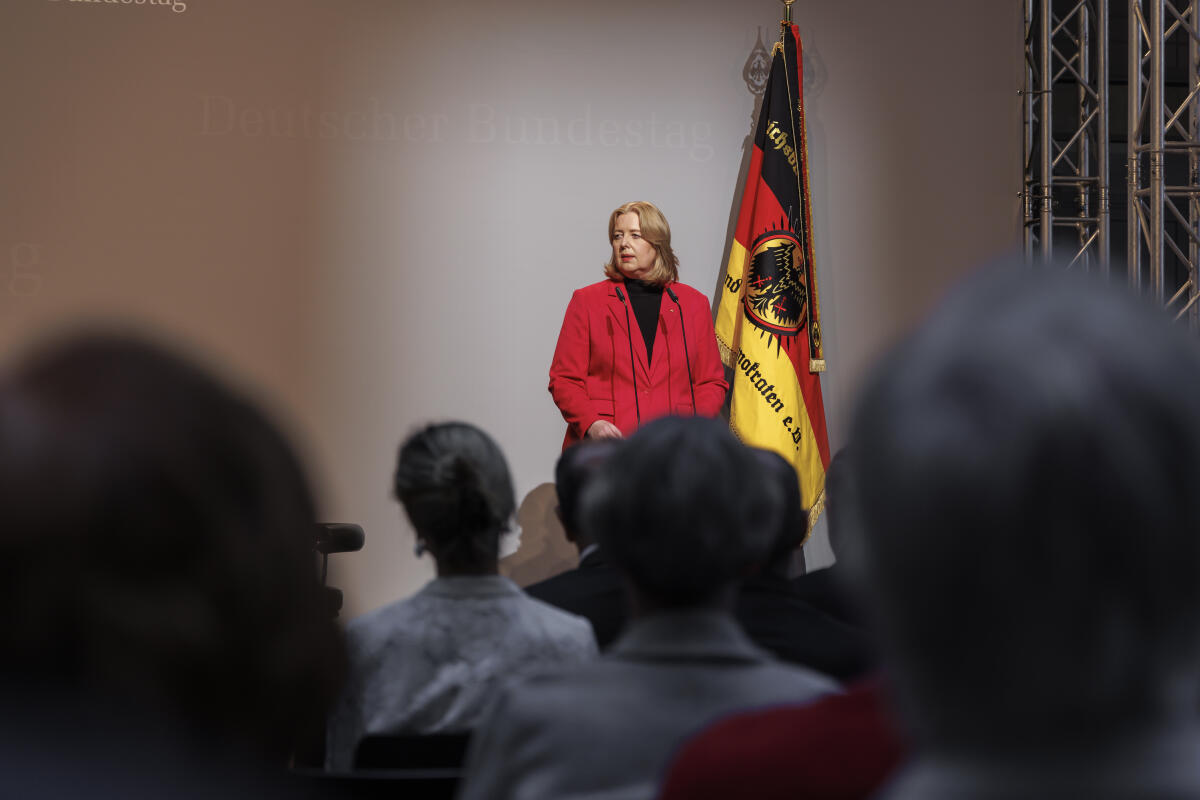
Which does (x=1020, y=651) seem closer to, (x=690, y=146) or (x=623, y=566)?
(x=623, y=566)

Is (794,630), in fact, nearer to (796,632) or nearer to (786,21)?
(796,632)

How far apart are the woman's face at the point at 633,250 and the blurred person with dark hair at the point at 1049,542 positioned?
4.52 metres

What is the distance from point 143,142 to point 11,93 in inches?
23.0

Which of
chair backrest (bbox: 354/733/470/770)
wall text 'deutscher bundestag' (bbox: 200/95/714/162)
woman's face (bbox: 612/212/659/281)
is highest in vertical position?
wall text 'deutscher bundestag' (bbox: 200/95/714/162)

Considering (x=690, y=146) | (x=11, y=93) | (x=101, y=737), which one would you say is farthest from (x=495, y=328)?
(x=101, y=737)

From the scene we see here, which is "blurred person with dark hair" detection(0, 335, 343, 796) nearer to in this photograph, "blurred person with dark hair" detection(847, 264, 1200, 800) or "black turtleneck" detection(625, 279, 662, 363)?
"blurred person with dark hair" detection(847, 264, 1200, 800)

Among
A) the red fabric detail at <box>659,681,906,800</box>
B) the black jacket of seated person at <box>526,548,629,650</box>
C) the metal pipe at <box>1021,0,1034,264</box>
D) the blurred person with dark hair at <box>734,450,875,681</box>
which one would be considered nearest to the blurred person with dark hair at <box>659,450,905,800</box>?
the red fabric detail at <box>659,681,906,800</box>

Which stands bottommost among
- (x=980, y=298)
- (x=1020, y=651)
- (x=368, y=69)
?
(x=1020, y=651)

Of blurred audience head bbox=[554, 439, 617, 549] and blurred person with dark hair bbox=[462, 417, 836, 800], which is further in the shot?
blurred audience head bbox=[554, 439, 617, 549]

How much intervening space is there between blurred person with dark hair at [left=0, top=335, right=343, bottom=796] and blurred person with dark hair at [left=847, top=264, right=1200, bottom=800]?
0.30 m

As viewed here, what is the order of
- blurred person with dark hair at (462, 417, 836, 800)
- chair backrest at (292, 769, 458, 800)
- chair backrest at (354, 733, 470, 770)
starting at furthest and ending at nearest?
chair backrest at (354, 733, 470, 770) < chair backrest at (292, 769, 458, 800) < blurred person with dark hair at (462, 417, 836, 800)

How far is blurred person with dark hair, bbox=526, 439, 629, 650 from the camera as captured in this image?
2.21 metres

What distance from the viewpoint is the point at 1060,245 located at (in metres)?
5.77

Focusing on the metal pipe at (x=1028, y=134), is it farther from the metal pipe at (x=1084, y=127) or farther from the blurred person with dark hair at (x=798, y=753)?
the blurred person with dark hair at (x=798, y=753)
